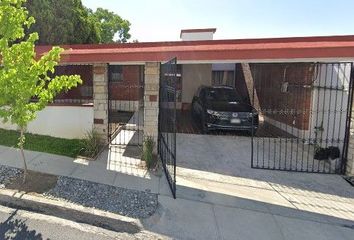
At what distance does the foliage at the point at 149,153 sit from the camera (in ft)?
22.3

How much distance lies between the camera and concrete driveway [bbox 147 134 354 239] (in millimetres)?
4605

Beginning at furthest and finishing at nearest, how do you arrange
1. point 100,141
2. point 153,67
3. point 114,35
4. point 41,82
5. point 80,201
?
point 114,35 < point 100,141 < point 153,67 < point 41,82 < point 80,201

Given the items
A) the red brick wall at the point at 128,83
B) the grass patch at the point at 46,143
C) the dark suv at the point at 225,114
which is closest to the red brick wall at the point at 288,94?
the dark suv at the point at 225,114

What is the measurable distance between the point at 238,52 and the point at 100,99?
145 inches

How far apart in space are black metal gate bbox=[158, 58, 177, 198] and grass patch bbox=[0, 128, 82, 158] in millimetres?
2125

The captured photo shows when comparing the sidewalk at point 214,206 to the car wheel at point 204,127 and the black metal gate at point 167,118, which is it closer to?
the black metal gate at point 167,118

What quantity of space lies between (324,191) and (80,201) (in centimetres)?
484

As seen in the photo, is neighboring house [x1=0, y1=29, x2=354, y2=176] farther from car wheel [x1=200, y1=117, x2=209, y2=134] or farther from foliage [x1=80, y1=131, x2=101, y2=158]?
car wheel [x1=200, y1=117, x2=209, y2=134]

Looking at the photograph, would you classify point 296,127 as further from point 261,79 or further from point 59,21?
point 59,21

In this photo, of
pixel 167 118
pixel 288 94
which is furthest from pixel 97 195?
pixel 288 94

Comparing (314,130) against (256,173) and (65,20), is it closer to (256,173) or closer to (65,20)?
(256,173)

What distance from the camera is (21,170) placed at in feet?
19.9

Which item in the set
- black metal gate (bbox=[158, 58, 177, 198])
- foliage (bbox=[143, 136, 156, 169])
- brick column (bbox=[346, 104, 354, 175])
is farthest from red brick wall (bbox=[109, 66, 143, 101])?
brick column (bbox=[346, 104, 354, 175])

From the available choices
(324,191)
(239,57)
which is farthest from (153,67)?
(324,191)
